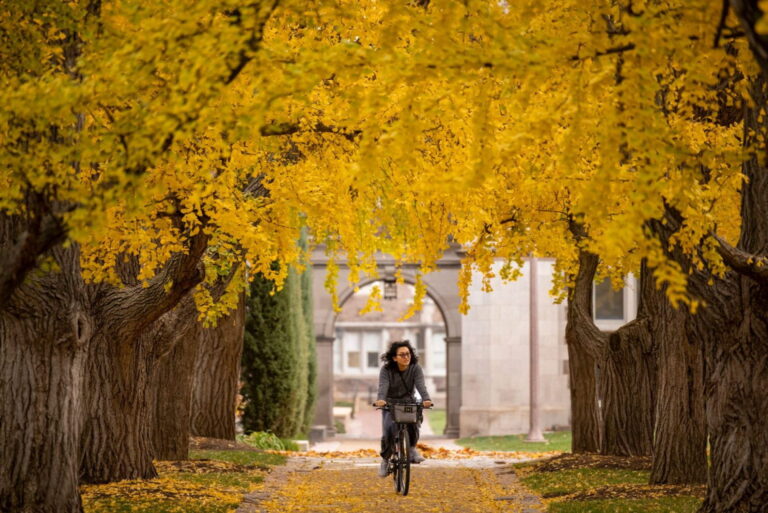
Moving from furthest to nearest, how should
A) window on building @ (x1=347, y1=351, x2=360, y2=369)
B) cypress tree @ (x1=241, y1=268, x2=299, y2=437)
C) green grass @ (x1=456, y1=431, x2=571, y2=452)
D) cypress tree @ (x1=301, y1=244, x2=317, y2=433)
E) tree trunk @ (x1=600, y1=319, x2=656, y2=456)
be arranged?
window on building @ (x1=347, y1=351, x2=360, y2=369) < cypress tree @ (x1=301, y1=244, x2=317, y2=433) < green grass @ (x1=456, y1=431, x2=571, y2=452) < cypress tree @ (x1=241, y1=268, x2=299, y2=437) < tree trunk @ (x1=600, y1=319, x2=656, y2=456)

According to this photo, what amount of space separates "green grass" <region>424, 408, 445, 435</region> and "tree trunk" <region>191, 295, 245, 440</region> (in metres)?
20.7

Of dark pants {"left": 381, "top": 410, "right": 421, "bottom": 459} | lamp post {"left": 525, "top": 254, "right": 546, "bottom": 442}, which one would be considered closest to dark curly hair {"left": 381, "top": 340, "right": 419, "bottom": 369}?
dark pants {"left": 381, "top": 410, "right": 421, "bottom": 459}

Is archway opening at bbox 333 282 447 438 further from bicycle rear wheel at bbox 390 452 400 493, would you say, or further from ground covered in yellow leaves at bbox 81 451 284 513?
bicycle rear wheel at bbox 390 452 400 493

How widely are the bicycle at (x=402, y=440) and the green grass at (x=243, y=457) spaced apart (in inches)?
143

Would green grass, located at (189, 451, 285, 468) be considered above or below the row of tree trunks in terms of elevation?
below

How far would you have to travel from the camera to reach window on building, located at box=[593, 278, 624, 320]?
3056 cm

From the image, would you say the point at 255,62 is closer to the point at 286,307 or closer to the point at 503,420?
the point at 286,307

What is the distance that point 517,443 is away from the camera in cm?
2697

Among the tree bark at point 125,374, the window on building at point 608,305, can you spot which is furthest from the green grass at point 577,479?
the window on building at point 608,305

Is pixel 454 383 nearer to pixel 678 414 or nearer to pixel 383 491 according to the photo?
pixel 383 491

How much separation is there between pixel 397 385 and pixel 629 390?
162 inches

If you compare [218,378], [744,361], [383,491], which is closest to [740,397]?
[744,361]

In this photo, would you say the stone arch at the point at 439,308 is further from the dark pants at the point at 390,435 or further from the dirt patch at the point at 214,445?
the dark pants at the point at 390,435

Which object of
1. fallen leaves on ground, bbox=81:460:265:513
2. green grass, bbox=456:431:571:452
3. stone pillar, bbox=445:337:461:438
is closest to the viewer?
fallen leaves on ground, bbox=81:460:265:513
